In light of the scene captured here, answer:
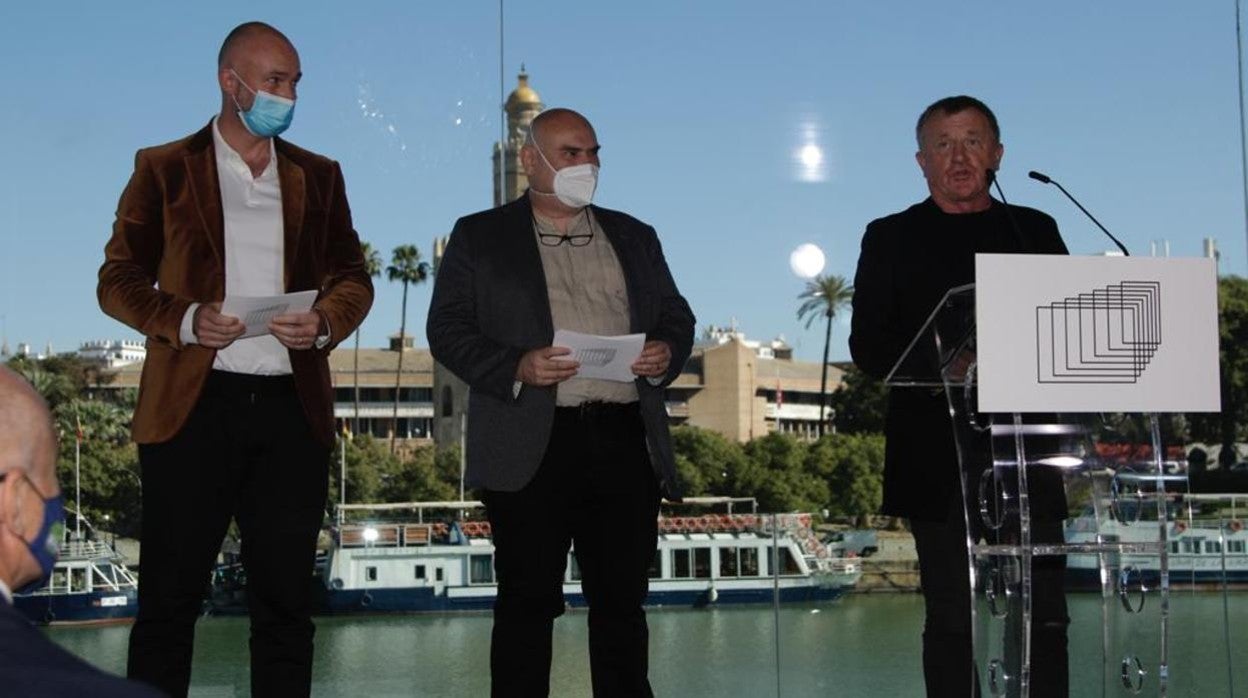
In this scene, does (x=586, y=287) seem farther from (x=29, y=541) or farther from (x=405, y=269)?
(x=405, y=269)

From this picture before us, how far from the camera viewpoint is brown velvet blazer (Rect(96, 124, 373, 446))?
111 inches

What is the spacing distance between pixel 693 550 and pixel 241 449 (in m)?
2.45

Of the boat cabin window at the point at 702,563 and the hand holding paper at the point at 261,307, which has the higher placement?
the hand holding paper at the point at 261,307

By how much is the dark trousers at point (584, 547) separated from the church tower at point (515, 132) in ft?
5.50

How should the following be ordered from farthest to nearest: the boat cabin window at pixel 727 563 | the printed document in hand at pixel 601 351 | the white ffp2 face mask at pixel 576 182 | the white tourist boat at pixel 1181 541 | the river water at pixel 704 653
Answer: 1. the boat cabin window at pixel 727 563
2. the river water at pixel 704 653
3. the white ffp2 face mask at pixel 576 182
4. the printed document in hand at pixel 601 351
5. the white tourist boat at pixel 1181 541

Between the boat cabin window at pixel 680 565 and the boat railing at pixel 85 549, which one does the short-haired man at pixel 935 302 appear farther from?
the boat railing at pixel 85 549

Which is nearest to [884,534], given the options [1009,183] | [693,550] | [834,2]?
[693,550]

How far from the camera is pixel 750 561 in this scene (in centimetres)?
450

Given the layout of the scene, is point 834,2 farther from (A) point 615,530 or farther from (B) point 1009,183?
(A) point 615,530

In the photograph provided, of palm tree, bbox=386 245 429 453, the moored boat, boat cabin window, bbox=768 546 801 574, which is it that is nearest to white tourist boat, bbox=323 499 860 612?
boat cabin window, bbox=768 546 801 574

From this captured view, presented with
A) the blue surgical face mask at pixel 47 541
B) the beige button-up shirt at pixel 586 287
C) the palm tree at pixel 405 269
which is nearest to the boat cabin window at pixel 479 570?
the palm tree at pixel 405 269

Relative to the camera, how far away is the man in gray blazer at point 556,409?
3.01m

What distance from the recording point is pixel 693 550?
5.09 meters

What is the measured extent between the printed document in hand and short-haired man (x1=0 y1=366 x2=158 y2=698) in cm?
174
